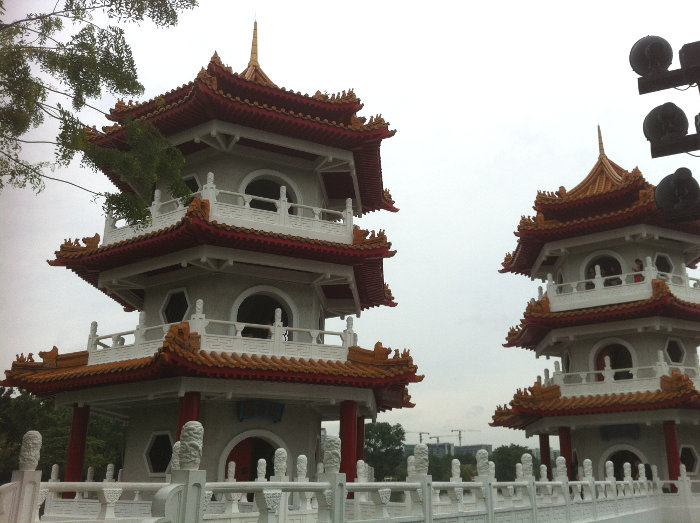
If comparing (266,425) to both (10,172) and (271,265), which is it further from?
(10,172)

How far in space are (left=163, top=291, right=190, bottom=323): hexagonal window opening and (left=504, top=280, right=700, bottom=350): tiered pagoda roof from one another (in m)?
11.3

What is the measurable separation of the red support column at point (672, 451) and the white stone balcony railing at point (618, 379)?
3.96 feet

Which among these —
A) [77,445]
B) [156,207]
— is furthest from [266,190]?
[77,445]

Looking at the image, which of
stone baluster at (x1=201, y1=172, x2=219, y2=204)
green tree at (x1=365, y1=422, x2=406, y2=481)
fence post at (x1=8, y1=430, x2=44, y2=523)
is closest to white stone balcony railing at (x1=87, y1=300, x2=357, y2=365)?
stone baluster at (x1=201, y1=172, x2=219, y2=204)

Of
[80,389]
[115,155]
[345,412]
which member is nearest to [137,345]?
[80,389]

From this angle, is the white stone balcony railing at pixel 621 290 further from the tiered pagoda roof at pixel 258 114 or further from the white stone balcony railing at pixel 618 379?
the tiered pagoda roof at pixel 258 114

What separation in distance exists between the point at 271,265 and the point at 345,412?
3.89 m

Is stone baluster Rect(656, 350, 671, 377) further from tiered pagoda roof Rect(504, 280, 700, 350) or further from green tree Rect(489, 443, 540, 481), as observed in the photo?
green tree Rect(489, 443, 540, 481)

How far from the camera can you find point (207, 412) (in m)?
15.3

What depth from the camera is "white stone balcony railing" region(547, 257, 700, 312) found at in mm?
21172

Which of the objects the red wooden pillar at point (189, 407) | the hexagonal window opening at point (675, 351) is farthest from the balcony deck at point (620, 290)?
the red wooden pillar at point (189, 407)

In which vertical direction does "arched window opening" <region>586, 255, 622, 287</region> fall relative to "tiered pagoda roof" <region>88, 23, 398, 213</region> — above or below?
below

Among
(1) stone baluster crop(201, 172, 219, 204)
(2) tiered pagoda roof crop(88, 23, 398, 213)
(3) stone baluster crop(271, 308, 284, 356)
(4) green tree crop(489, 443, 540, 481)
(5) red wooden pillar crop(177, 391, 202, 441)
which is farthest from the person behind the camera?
(4) green tree crop(489, 443, 540, 481)

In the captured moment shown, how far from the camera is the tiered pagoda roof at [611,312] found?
2017 centimetres
